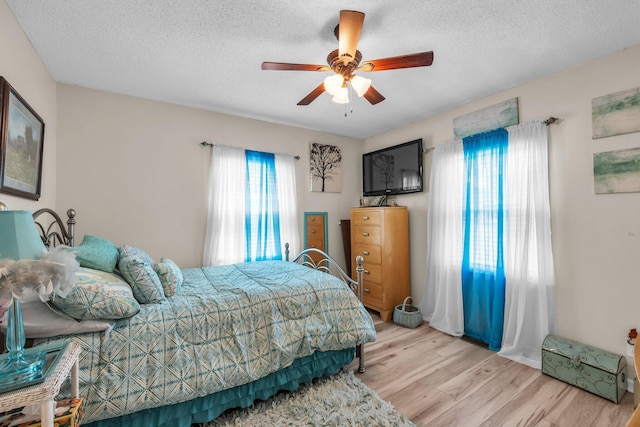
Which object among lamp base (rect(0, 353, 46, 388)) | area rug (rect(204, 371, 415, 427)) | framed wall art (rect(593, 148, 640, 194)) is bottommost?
area rug (rect(204, 371, 415, 427))

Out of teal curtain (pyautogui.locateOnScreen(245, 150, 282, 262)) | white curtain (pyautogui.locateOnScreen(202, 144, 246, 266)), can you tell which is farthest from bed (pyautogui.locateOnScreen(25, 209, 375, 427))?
teal curtain (pyautogui.locateOnScreen(245, 150, 282, 262))

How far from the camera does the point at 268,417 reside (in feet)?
5.65

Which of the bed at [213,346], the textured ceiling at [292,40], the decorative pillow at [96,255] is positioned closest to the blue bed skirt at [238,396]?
the bed at [213,346]

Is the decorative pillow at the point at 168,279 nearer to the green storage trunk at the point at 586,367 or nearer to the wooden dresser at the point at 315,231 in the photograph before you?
the wooden dresser at the point at 315,231

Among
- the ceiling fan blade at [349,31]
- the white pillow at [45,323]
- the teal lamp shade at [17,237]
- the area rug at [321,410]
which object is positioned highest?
the ceiling fan blade at [349,31]

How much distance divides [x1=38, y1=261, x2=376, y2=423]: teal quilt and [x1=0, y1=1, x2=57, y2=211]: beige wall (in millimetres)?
1253

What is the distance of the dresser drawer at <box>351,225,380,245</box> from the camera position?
3.45 metres

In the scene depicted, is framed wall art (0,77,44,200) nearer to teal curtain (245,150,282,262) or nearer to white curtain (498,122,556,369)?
teal curtain (245,150,282,262)

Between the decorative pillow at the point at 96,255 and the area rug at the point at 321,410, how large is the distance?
1.21m

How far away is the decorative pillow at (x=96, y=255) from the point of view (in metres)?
1.62

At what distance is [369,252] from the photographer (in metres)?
3.55

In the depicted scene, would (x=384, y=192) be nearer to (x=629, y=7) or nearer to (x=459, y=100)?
(x=459, y=100)

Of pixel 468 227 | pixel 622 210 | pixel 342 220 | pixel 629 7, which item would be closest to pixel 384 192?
pixel 342 220

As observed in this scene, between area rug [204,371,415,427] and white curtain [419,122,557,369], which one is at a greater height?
white curtain [419,122,557,369]
